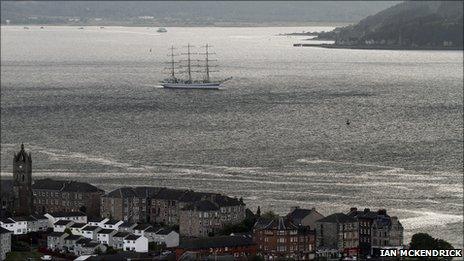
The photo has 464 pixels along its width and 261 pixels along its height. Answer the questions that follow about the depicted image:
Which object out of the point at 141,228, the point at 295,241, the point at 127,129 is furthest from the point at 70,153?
the point at 295,241

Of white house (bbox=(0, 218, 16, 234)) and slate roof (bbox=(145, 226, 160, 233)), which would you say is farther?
white house (bbox=(0, 218, 16, 234))

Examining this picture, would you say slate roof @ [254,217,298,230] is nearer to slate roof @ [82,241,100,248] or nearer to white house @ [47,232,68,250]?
slate roof @ [82,241,100,248]

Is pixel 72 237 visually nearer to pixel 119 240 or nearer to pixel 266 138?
pixel 119 240

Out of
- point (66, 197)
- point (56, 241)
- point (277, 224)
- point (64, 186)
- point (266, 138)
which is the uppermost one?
point (277, 224)

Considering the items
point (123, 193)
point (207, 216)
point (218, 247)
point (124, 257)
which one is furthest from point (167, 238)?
point (123, 193)

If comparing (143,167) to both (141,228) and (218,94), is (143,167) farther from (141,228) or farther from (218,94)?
(218,94)

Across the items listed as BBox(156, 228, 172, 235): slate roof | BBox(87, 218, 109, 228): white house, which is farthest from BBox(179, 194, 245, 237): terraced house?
BBox(87, 218, 109, 228): white house
